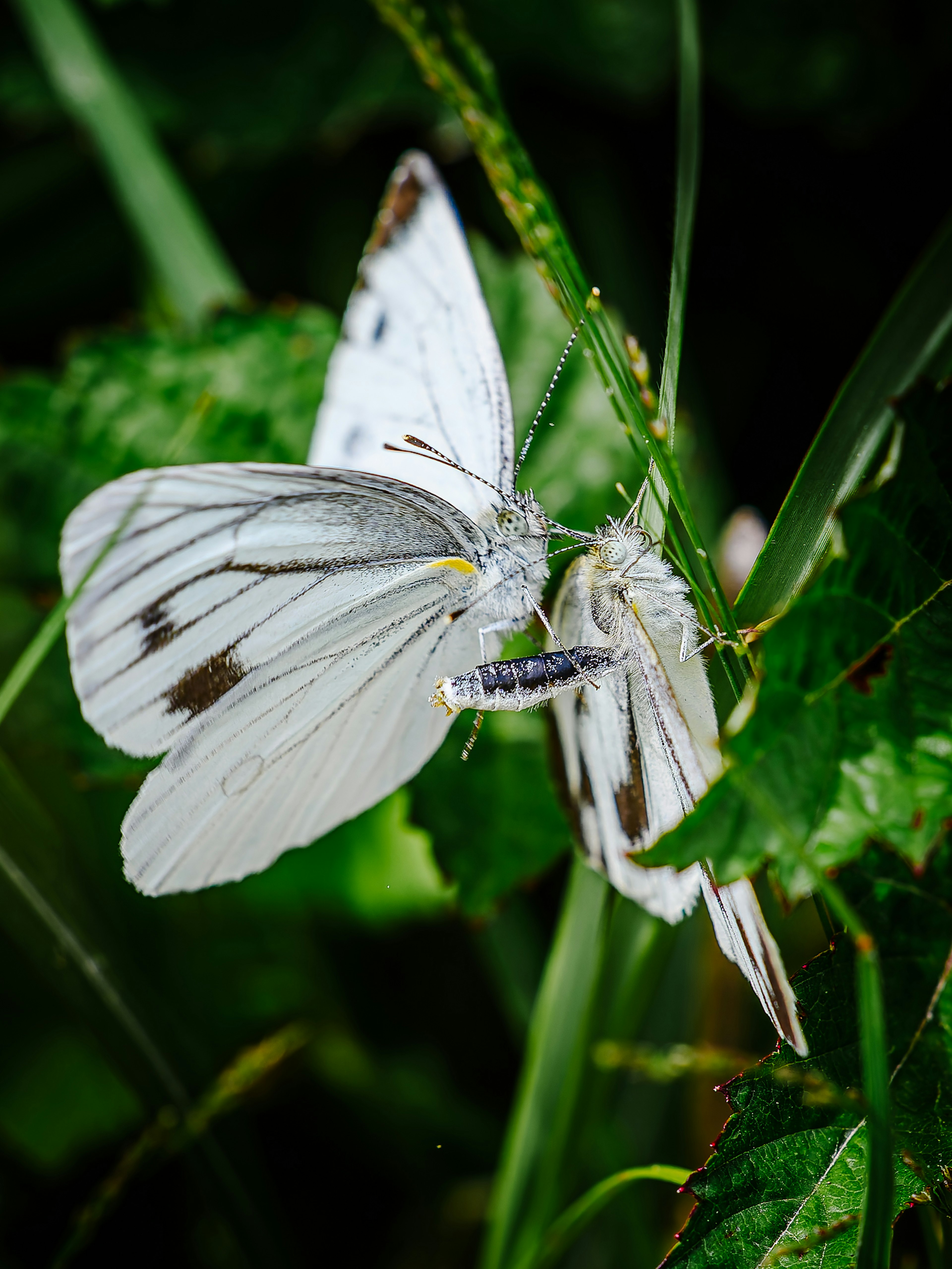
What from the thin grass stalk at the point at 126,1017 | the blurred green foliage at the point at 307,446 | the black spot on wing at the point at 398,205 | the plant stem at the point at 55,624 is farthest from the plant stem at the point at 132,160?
the thin grass stalk at the point at 126,1017

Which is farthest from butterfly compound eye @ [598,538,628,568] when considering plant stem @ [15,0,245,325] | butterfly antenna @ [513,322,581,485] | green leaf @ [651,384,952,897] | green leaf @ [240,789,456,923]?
plant stem @ [15,0,245,325]

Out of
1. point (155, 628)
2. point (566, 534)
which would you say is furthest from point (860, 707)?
point (155, 628)

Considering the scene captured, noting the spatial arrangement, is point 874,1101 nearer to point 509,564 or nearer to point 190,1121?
point 509,564

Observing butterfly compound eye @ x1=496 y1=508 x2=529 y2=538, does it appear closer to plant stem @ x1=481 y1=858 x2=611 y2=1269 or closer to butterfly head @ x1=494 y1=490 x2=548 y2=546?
butterfly head @ x1=494 y1=490 x2=548 y2=546

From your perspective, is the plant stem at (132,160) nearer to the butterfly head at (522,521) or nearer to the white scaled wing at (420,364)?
the white scaled wing at (420,364)

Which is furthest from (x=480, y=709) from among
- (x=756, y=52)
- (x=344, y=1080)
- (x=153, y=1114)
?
(x=756, y=52)
